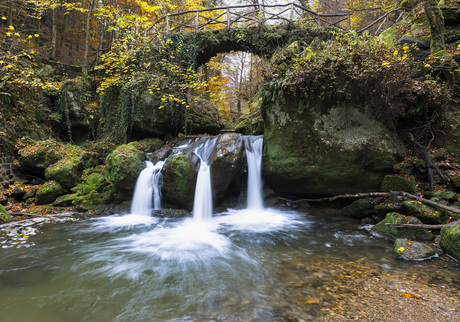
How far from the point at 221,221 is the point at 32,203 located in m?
6.35

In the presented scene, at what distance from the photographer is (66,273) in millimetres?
3518

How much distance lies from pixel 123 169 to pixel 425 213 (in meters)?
8.28

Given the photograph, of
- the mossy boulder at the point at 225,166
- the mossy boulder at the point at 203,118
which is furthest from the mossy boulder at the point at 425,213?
the mossy boulder at the point at 203,118

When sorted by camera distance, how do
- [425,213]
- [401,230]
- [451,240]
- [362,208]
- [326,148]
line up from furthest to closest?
1. [326,148]
2. [362,208]
3. [425,213]
4. [401,230]
5. [451,240]

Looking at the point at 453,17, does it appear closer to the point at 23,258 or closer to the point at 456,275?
the point at 456,275

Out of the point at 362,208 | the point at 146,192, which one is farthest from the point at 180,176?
the point at 362,208

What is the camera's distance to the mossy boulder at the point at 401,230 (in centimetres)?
450

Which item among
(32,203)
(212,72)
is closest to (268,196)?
(32,203)

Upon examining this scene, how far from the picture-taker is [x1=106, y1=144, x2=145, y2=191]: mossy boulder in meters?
7.49

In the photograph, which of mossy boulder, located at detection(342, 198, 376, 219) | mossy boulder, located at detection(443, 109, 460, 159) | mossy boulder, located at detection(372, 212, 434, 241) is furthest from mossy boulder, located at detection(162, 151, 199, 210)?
mossy boulder, located at detection(443, 109, 460, 159)

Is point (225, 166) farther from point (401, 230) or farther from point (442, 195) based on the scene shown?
point (442, 195)

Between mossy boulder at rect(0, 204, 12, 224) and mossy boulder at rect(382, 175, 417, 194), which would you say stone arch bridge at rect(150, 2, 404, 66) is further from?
mossy boulder at rect(0, 204, 12, 224)

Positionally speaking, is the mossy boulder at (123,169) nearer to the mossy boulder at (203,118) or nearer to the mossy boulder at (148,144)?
the mossy boulder at (148,144)

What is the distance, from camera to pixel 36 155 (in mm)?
8180
